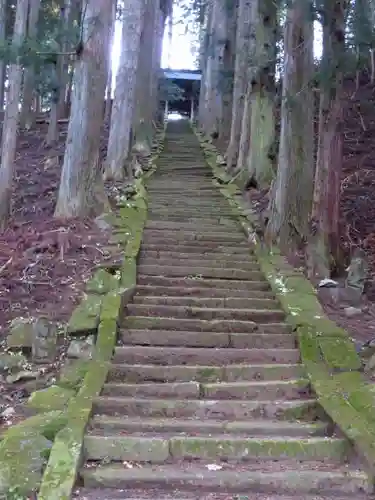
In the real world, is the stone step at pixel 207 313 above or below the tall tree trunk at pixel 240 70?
below

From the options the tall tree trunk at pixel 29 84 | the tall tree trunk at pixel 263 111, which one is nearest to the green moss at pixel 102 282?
the tall tree trunk at pixel 263 111

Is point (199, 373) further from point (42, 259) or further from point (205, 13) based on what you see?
point (205, 13)

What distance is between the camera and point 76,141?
34.4 ft

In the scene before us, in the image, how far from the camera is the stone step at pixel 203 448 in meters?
4.75

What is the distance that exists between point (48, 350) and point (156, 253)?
357cm

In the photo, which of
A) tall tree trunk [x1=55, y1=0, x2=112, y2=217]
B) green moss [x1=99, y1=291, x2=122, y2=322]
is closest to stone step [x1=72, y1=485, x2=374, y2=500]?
green moss [x1=99, y1=291, x2=122, y2=322]

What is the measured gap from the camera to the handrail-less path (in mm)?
4418

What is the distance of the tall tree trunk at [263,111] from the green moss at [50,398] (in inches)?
355

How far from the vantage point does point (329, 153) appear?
8.94 metres

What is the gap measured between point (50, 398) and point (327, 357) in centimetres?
282

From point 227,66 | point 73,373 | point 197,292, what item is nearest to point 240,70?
point 227,66

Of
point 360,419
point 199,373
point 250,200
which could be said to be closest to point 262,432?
point 360,419

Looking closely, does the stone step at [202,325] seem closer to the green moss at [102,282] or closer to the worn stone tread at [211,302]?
the worn stone tread at [211,302]

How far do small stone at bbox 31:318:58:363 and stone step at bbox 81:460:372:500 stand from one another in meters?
2.13
